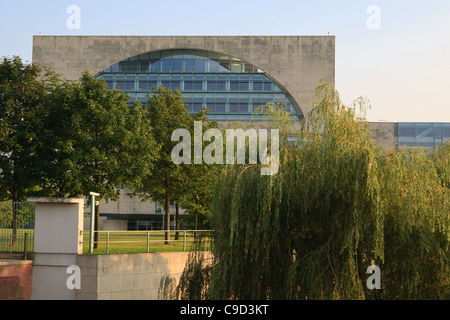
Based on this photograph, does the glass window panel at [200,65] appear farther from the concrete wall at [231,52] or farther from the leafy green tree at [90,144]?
the leafy green tree at [90,144]

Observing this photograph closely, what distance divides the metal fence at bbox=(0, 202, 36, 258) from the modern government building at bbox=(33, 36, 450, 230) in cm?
3942

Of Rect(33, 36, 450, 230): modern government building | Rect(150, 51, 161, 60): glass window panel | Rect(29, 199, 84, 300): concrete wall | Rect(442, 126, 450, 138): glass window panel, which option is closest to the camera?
Rect(29, 199, 84, 300): concrete wall

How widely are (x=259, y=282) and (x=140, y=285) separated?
25.4 feet

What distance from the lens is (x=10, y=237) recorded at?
709 inches

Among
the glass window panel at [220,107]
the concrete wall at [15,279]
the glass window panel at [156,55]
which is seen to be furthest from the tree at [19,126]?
the glass window panel at [156,55]

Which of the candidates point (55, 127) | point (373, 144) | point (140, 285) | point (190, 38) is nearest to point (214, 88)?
point (190, 38)

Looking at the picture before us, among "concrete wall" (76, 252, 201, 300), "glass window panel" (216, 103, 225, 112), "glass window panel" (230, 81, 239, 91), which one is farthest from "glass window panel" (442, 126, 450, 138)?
"concrete wall" (76, 252, 201, 300)

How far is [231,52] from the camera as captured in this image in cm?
5841

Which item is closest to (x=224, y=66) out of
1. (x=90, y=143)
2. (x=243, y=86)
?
(x=243, y=86)

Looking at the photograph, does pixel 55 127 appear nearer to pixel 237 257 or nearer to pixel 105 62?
pixel 237 257

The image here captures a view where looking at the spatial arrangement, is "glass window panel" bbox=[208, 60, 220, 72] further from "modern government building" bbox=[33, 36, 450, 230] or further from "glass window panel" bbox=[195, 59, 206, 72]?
"glass window panel" bbox=[195, 59, 206, 72]

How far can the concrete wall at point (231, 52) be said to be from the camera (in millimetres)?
57812

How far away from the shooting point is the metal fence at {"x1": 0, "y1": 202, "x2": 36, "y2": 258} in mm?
18016
